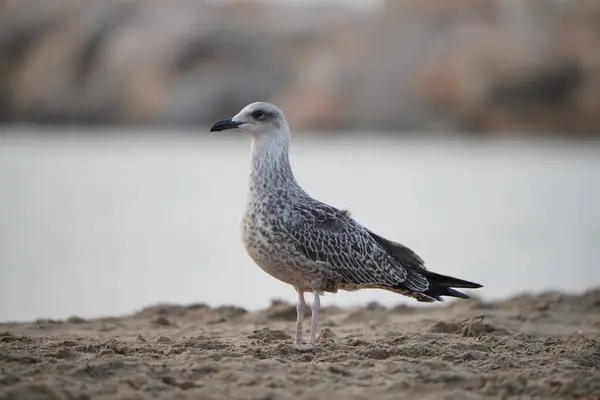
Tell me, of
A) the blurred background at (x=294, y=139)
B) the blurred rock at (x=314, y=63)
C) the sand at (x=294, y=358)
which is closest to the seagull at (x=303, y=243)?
the sand at (x=294, y=358)

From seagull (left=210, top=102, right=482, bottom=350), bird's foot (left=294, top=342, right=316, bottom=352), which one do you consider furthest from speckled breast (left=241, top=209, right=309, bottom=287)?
bird's foot (left=294, top=342, right=316, bottom=352)

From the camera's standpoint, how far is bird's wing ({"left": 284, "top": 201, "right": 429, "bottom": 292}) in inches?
282

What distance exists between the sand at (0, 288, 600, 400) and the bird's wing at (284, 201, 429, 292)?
443 mm

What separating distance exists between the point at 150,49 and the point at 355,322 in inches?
1762

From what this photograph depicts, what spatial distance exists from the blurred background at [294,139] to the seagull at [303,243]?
12.7 ft

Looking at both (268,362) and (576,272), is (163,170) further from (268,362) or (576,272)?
(268,362)

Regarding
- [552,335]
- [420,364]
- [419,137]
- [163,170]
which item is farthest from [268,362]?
[419,137]

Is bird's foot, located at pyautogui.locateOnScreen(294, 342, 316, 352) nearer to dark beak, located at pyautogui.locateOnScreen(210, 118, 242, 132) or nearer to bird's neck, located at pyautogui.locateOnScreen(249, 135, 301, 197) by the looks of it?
bird's neck, located at pyautogui.locateOnScreen(249, 135, 301, 197)

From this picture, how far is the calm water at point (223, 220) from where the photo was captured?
40.6 feet

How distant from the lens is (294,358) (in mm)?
6629

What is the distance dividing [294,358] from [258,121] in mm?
1806

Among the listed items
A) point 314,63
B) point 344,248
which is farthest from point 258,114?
point 314,63

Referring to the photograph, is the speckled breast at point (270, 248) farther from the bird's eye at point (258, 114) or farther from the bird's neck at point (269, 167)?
the bird's eye at point (258, 114)

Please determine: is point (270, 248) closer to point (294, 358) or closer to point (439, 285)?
point (294, 358)
